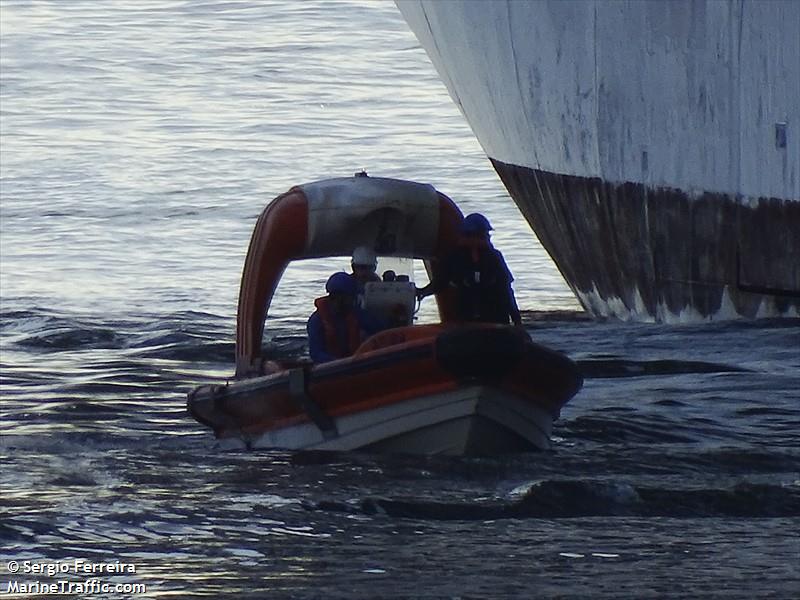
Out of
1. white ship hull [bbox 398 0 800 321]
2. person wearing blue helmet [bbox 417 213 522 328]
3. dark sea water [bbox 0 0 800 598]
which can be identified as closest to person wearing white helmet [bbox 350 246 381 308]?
person wearing blue helmet [bbox 417 213 522 328]

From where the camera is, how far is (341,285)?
13164 mm

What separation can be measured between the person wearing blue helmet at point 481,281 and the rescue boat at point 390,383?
1.31ft

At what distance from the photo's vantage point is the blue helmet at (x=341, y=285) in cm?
1317

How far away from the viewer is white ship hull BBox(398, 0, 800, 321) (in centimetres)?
1722

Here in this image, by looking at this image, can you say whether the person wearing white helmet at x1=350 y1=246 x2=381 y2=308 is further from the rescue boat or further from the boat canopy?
the boat canopy

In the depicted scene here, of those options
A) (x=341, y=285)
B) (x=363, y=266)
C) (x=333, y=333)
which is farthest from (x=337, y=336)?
(x=363, y=266)

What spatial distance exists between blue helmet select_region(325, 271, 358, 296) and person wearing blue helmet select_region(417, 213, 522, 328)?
809 mm

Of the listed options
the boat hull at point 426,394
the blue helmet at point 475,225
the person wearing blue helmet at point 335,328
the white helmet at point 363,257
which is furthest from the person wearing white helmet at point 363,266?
the boat hull at point 426,394

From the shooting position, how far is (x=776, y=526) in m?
10.9

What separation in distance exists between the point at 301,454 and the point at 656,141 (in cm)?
657

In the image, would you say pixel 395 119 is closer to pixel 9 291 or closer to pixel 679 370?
pixel 9 291

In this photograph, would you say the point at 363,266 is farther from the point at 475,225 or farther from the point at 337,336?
the point at 475,225

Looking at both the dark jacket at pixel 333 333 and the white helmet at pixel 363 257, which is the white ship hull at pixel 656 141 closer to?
the white helmet at pixel 363 257

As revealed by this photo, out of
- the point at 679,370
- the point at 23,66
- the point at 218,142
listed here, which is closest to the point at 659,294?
the point at 679,370
